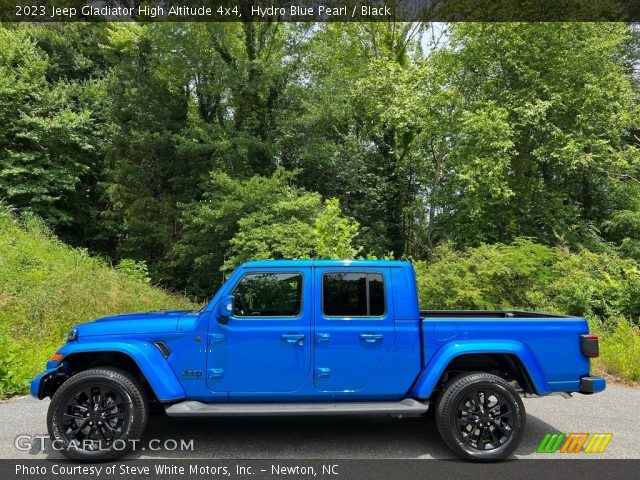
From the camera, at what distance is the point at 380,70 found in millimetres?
20547

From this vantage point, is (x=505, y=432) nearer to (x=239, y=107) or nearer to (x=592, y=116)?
(x=592, y=116)

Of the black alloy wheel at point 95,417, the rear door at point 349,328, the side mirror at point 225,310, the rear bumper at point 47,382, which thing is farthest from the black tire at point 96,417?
the rear door at point 349,328

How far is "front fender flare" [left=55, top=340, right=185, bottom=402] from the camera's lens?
4430mm

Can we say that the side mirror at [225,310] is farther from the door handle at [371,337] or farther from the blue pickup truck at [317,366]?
the door handle at [371,337]

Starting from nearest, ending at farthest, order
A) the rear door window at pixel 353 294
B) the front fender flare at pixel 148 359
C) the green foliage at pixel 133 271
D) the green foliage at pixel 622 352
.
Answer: the front fender flare at pixel 148 359 < the rear door window at pixel 353 294 < the green foliage at pixel 622 352 < the green foliage at pixel 133 271

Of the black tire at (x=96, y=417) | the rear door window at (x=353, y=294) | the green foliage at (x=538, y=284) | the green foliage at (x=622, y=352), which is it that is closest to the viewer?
the black tire at (x=96, y=417)

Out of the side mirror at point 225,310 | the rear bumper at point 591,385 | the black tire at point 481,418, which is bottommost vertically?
the black tire at point 481,418

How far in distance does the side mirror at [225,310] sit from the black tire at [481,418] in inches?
84.9

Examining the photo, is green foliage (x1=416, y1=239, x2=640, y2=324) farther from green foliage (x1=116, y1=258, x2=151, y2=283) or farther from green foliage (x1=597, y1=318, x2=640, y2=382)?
green foliage (x1=116, y1=258, x2=151, y2=283)

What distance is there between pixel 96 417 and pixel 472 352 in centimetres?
352

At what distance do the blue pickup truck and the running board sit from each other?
0.02 m

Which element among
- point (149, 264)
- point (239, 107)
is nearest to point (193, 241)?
point (149, 264)

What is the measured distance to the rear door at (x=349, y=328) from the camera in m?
4.59

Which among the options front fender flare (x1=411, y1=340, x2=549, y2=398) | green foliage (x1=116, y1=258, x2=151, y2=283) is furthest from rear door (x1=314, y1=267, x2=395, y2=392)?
green foliage (x1=116, y1=258, x2=151, y2=283)
